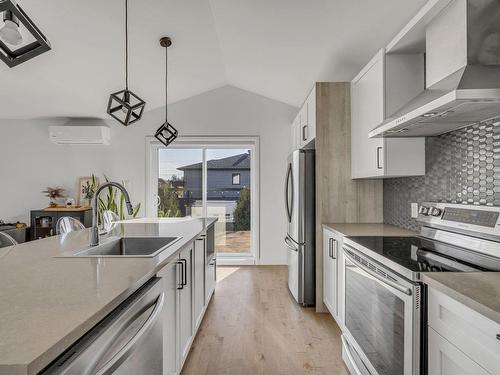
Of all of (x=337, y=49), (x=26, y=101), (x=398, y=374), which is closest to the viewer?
(x=398, y=374)

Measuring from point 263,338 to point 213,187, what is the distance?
9.73 ft

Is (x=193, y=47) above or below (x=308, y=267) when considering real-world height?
above

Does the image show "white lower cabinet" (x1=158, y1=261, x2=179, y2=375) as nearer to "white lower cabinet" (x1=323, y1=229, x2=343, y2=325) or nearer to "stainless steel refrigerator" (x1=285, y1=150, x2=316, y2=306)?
"white lower cabinet" (x1=323, y1=229, x2=343, y2=325)

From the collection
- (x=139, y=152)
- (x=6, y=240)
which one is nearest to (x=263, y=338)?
(x=6, y=240)

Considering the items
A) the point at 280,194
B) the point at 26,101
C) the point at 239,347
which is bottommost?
the point at 239,347

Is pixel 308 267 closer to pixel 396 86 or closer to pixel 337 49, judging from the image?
pixel 396 86

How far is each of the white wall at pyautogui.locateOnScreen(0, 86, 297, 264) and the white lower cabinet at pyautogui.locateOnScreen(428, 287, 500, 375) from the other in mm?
3840

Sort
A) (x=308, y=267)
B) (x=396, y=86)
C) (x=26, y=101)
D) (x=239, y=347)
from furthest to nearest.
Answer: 1. (x=26, y=101)
2. (x=308, y=267)
3. (x=239, y=347)
4. (x=396, y=86)

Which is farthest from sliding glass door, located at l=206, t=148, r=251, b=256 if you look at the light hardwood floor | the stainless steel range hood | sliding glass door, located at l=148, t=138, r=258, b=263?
the stainless steel range hood

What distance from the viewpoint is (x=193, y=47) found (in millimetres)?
3709

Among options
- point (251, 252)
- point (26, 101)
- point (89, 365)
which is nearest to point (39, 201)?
point (26, 101)

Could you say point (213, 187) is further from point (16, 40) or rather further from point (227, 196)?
point (16, 40)

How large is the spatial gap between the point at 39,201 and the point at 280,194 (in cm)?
383

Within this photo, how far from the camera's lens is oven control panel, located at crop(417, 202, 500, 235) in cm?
148
